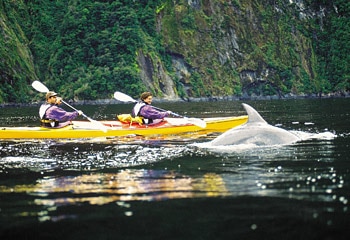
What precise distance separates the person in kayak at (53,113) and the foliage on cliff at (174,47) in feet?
241

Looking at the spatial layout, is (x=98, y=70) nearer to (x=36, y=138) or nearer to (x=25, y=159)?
(x=36, y=138)

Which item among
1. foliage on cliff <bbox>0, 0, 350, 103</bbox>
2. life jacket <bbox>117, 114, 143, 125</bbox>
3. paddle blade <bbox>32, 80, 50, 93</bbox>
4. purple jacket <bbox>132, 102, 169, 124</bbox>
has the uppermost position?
foliage on cliff <bbox>0, 0, 350, 103</bbox>

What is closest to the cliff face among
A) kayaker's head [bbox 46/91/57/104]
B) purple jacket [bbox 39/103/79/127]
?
purple jacket [bbox 39/103/79/127]

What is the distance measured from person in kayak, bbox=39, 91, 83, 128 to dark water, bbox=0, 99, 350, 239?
5.96 meters

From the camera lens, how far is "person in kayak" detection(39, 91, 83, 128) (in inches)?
871

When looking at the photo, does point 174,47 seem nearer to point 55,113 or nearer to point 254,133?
point 55,113

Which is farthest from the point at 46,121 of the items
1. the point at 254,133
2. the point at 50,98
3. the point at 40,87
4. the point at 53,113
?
the point at 254,133

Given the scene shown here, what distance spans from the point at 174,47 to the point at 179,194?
11523 cm

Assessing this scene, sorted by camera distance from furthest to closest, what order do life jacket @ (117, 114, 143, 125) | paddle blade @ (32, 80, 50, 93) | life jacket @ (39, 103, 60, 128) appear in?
paddle blade @ (32, 80, 50, 93)
life jacket @ (117, 114, 143, 125)
life jacket @ (39, 103, 60, 128)

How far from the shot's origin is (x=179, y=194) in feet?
32.0

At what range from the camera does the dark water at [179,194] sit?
24.8 feet

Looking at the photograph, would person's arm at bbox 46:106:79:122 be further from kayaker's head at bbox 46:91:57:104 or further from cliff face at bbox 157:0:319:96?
cliff face at bbox 157:0:319:96

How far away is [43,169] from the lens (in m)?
13.3

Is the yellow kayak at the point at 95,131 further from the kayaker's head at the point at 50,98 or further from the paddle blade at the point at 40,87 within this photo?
the paddle blade at the point at 40,87
